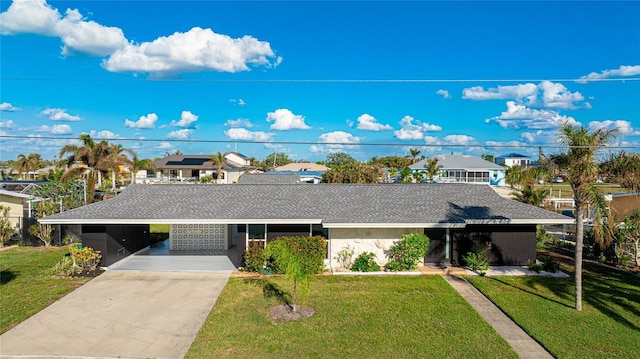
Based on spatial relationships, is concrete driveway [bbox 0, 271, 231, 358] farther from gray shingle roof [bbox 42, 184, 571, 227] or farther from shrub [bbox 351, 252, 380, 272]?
shrub [bbox 351, 252, 380, 272]

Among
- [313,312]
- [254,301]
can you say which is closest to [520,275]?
[313,312]

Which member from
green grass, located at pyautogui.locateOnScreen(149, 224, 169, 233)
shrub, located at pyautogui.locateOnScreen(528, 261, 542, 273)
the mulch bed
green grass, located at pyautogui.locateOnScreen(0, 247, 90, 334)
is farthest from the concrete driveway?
shrub, located at pyautogui.locateOnScreen(528, 261, 542, 273)

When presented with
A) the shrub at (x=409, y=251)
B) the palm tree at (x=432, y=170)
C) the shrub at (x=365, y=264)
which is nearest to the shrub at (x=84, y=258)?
the shrub at (x=365, y=264)

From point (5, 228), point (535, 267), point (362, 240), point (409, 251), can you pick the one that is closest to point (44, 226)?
point (5, 228)

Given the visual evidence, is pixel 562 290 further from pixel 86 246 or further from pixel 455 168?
pixel 455 168

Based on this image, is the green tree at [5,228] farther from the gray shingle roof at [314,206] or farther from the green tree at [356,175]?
the green tree at [356,175]

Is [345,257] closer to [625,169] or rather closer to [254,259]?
[254,259]
